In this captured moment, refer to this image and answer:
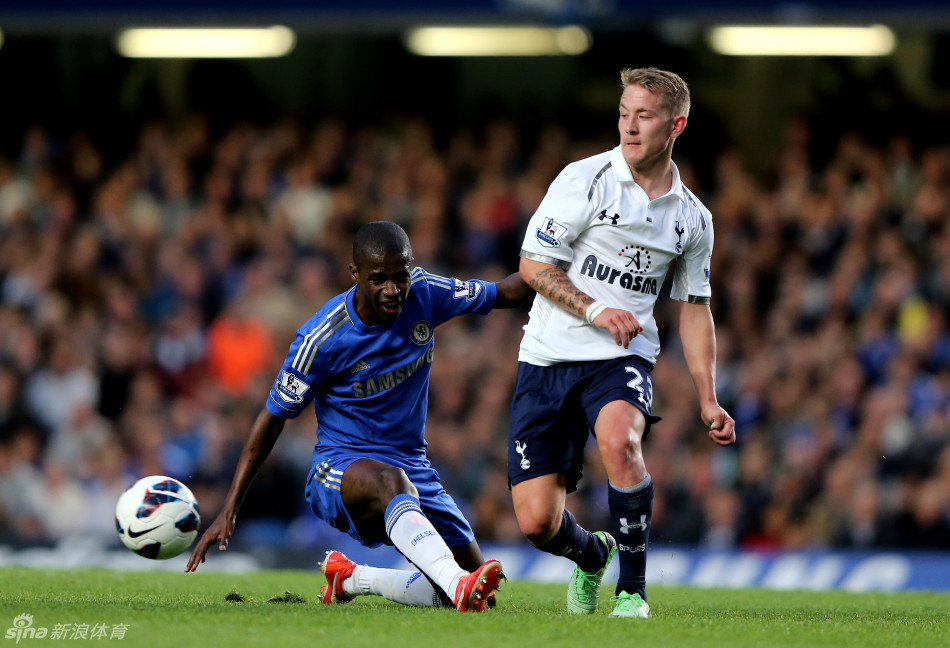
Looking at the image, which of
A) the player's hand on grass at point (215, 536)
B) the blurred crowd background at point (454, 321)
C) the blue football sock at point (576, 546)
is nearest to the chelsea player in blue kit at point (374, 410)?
the player's hand on grass at point (215, 536)

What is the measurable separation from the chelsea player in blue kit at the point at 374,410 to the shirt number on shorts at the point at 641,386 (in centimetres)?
105

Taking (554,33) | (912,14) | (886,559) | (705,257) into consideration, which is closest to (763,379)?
(886,559)

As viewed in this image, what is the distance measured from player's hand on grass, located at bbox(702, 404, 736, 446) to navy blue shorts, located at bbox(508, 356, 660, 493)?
0.27 metres

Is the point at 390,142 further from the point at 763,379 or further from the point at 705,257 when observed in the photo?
the point at 705,257

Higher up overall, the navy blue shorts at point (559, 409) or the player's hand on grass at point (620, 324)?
the player's hand on grass at point (620, 324)

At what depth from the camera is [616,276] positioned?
6.57 m

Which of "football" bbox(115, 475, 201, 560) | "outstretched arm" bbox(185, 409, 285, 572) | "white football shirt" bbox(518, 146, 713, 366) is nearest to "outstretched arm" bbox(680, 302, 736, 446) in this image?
"white football shirt" bbox(518, 146, 713, 366)

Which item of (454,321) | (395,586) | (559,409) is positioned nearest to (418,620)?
(395,586)

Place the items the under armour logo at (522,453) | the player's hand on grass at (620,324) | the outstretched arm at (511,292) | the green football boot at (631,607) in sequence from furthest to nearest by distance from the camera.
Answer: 1. the outstretched arm at (511,292)
2. the under armour logo at (522,453)
3. the green football boot at (631,607)
4. the player's hand on grass at (620,324)

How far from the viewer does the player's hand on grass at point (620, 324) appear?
600 centimetres

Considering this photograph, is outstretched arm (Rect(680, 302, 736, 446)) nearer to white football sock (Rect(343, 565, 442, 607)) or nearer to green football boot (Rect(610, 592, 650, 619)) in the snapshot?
green football boot (Rect(610, 592, 650, 619))

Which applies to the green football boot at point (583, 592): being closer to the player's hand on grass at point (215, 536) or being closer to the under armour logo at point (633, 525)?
the under armour logo at point (633, 525)

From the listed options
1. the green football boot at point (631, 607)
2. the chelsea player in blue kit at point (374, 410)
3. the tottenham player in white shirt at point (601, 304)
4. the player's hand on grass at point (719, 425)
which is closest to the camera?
the green football boot at point (631, 607)

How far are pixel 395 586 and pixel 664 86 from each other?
9.28 feet
